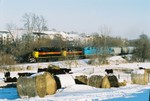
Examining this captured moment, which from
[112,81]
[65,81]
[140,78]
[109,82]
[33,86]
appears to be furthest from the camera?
[140,78]

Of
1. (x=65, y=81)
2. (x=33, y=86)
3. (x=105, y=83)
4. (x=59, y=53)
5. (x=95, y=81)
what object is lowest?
(x=105, y=83)

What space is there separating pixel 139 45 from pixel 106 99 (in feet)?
188

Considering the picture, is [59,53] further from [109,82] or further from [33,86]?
[33,86]

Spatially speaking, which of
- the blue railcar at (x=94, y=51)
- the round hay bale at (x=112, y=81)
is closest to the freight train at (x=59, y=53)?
the blue railcar at (x=94, y=51)

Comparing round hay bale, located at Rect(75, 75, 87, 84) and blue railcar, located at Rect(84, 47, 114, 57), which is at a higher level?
blue railcar, located at Rect(84, 47, 114, 57)

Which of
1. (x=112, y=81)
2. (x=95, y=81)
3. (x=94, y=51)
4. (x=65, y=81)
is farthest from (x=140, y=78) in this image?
(x=94, y=51)

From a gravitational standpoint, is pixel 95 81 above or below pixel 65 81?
below

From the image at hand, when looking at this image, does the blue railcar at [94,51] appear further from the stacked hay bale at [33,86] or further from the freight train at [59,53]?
the stacked hay bale at [33,86]

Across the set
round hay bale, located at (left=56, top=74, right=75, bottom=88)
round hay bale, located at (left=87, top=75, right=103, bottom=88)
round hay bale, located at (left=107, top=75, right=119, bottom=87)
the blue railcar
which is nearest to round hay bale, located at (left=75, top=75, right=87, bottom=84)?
round hay bale, located at (left=87, top=75, right=103, bottom=88)

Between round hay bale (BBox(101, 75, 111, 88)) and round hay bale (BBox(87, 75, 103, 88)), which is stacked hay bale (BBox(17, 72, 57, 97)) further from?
round hay bale (BBox(101, 75, 111, 88))

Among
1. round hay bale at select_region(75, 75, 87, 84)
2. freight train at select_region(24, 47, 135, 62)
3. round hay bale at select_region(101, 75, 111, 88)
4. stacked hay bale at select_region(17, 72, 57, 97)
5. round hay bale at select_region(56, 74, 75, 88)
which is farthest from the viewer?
freight train at select_region(24, 47, 135, 62)

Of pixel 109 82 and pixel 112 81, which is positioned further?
pixel 112 81

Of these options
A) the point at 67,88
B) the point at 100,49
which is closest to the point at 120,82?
the point at 67,88

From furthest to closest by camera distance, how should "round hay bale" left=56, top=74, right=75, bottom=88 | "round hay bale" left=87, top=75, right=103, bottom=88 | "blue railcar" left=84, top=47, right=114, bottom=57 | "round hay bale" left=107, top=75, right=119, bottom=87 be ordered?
"blue railcar" left=84, top=47, right=114, bottom=57, "round hay bale" left=107, top=75, right=119, bottom=87, "round hay bale" left=87, top=75, right=103, bottom=88, "round hay bale" left=56, top=74, right=75, bottom=88
